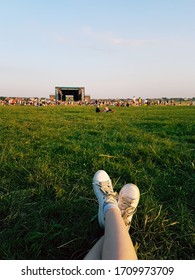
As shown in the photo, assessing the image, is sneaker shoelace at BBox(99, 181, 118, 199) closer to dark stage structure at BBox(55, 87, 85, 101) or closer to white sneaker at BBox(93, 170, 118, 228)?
white sneaker at BBox(93, 170, 118, 228)

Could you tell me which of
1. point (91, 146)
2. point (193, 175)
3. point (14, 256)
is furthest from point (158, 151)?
point (14, 256)

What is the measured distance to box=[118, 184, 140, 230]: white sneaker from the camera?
202 cm

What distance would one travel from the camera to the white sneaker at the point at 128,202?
202 centimetres

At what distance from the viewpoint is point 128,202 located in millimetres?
2148

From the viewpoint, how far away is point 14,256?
167 cm

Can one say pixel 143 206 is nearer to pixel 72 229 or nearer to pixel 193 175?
pixel 72 229

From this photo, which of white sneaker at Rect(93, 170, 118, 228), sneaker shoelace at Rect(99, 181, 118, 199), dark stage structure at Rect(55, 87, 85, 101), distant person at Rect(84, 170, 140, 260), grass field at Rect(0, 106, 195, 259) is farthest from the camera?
dark stage structure at Rect(55, 87, 85, 101)

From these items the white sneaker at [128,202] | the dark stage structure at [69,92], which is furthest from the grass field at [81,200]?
the dark stage structure at [69,92]

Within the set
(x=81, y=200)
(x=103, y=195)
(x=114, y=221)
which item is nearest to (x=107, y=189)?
(x=103, y=195)

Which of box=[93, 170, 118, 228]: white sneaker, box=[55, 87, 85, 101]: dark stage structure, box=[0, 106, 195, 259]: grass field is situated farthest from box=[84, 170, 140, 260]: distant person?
box=[55, 87, 85, 101]: dark stage structure

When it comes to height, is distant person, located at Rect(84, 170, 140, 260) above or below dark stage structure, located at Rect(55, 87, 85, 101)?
below
